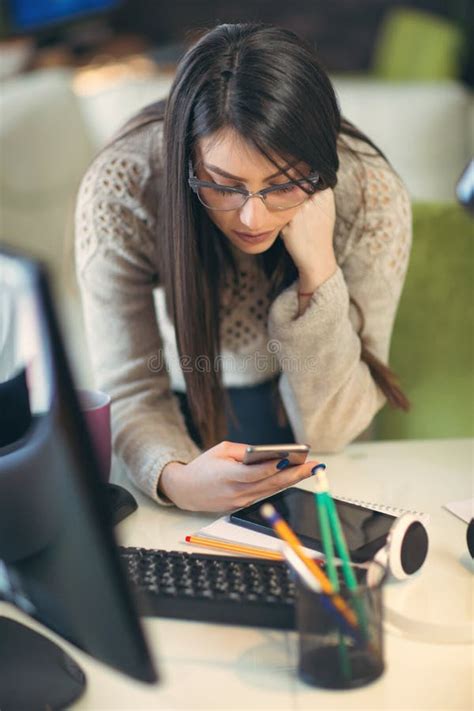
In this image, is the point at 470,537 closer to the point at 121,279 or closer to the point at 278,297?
the point at 278,297

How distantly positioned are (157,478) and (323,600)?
38 cm

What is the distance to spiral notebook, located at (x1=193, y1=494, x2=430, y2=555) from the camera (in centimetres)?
97

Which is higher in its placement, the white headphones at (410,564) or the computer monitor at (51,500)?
the computer monitor at (51,500)

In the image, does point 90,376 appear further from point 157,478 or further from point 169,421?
point 157,478

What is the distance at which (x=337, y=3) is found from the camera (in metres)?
4.60

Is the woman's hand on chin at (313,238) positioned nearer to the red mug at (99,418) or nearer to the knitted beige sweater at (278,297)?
the knitted beige sweater at (278,297)

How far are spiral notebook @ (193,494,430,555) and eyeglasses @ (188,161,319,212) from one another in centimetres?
34

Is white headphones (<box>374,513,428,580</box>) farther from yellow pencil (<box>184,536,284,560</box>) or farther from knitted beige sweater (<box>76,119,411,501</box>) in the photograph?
knitted beige sweater (<box>76,119,411,501</box>)

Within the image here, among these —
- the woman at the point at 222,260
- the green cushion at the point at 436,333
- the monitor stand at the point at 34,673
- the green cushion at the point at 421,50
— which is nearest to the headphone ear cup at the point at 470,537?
the woman at the point at 222,260

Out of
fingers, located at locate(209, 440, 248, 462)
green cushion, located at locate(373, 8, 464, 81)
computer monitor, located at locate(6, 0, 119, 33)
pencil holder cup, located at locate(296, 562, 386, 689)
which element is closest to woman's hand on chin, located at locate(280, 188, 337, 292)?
fingers, located at locate(209, 440, 248, 462)

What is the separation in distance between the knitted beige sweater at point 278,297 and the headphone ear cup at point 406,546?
1.08 ft

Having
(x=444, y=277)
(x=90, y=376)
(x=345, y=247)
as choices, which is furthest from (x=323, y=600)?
(x=90, y=376)

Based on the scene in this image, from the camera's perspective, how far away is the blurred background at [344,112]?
159 centimetres

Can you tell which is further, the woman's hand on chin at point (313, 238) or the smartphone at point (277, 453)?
the woman's hand on chin at point (313, 238)
